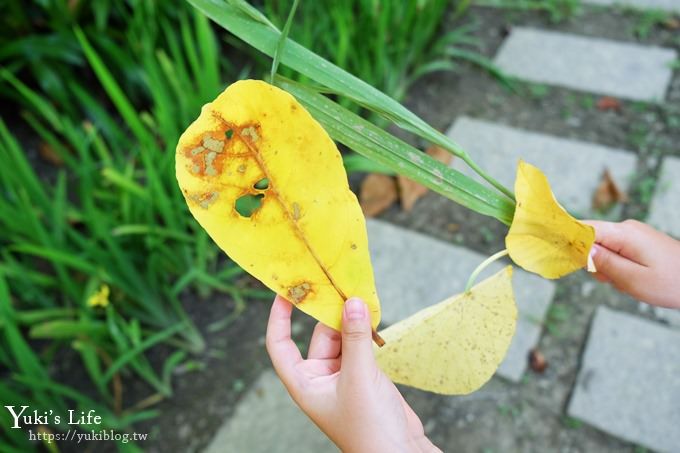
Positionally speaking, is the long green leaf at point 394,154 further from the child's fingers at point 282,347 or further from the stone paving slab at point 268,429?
the stone paving slab at point 268,429

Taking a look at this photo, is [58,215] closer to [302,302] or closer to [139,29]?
[139,29]

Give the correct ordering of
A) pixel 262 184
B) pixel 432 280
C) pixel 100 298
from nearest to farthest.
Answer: pixel 262 184 < pixel 100 298 < pixel 432 280

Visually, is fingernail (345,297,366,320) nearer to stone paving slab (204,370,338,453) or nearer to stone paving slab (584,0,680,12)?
stone paving slab (204,370,338,453)

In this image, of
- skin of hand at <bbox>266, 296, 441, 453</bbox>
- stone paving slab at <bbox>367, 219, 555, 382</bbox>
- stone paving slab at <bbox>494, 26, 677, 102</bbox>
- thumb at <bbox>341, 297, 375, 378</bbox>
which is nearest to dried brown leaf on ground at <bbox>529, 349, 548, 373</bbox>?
stone paving slab at <bbox>367, 219, 555, 382</bbox>

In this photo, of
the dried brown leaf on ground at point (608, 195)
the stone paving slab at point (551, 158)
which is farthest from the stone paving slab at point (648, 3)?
the dried brown leaf on ground at point (608, 195)

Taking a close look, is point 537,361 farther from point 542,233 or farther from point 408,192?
point 542,233

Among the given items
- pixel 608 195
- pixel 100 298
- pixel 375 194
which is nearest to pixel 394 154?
pixel 100 298
